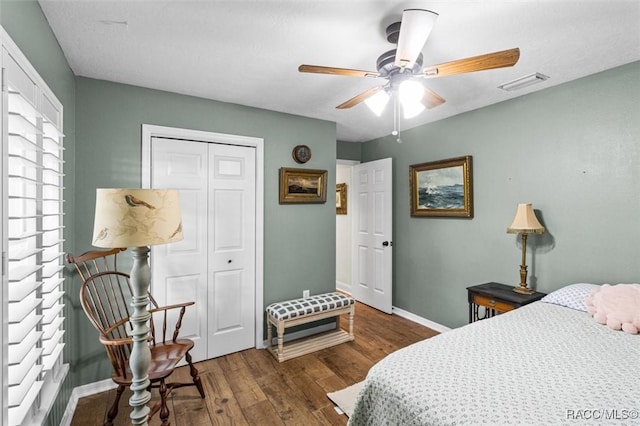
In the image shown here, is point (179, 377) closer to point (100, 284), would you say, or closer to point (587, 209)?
point (100, 284)

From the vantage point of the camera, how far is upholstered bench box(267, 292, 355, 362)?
2871 millimetres

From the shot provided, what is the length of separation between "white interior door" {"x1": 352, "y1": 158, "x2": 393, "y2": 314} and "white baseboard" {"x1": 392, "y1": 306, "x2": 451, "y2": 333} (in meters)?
0.14

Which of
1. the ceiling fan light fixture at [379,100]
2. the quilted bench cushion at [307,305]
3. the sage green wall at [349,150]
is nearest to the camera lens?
the ceiling fan light fixture at [379,100]

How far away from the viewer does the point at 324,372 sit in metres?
2.66

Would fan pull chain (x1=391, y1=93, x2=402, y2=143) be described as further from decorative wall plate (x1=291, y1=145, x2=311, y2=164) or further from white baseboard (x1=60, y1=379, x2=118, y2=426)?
white baseboard (x1=60, y1=379, x2=118, y2=426)

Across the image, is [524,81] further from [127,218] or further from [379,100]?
[127,218]

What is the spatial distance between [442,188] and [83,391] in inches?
150

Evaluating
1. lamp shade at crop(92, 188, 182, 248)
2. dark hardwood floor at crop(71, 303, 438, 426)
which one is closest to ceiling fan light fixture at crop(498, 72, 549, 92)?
dark hardwood floor at crop(71, 303, 438, 426)

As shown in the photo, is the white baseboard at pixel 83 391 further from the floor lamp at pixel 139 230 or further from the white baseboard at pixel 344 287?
the white baseboard at pixel 344 287

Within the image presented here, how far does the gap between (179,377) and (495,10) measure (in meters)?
3.43

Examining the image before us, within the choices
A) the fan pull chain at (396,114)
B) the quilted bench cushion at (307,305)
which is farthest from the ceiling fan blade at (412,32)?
the quilted bench cushion at (307,305)

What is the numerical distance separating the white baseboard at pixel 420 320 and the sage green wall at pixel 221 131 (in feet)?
3.62

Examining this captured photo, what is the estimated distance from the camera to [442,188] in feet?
11.5

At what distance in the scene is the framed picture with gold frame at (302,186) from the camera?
3240mm
